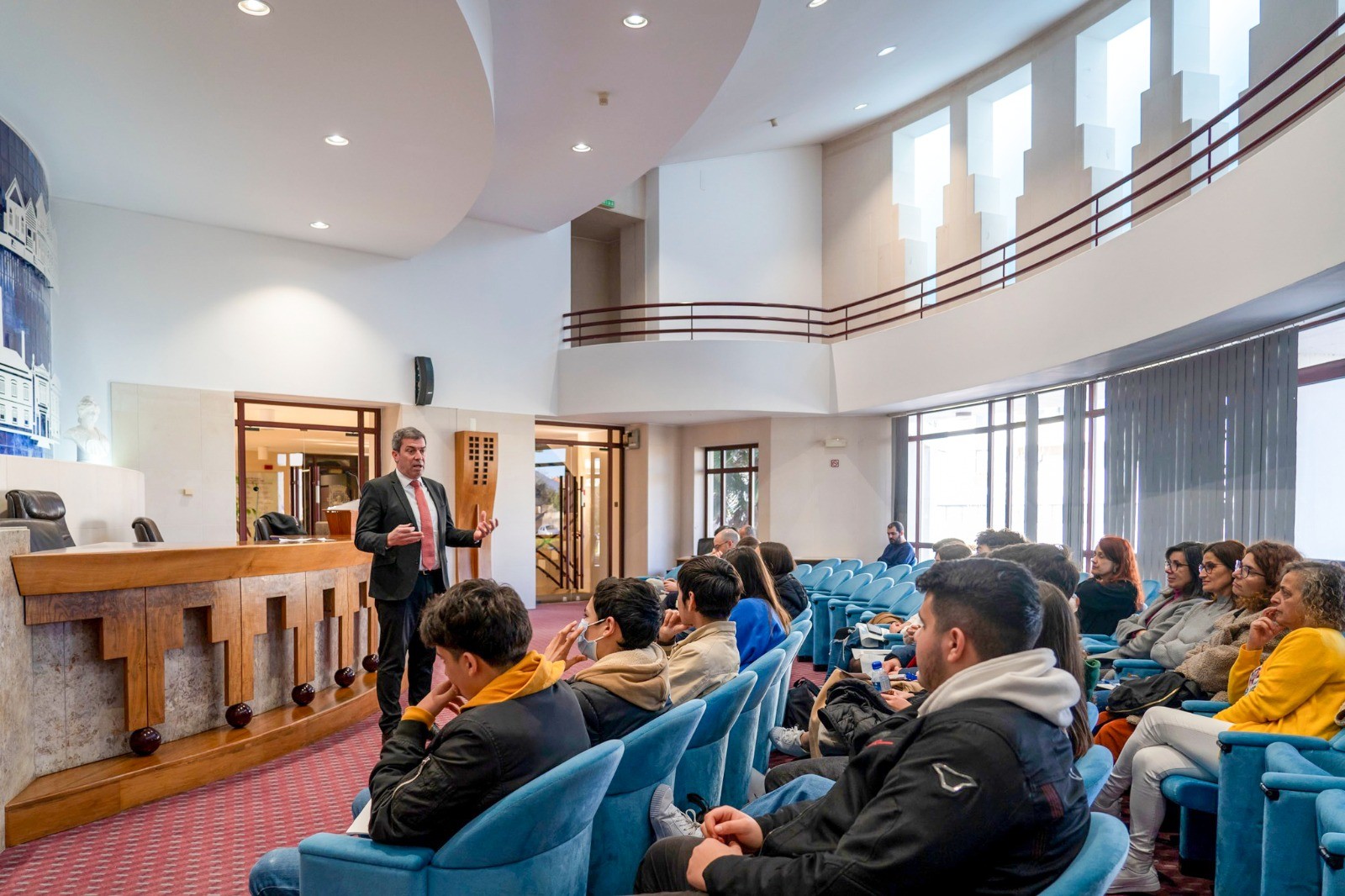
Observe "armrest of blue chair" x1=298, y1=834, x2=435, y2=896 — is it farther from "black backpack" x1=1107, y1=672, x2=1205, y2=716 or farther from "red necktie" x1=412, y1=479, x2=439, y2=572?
"black backpack" x1=1107, y1=672, x2=1205, y2=716

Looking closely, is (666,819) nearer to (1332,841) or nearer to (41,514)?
(1332,841)

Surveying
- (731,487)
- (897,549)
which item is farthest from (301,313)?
(897,549)

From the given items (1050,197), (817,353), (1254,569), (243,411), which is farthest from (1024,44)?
(243,411)

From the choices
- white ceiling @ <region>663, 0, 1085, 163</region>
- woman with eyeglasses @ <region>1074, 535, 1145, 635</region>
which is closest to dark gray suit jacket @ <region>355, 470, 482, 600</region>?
woman with eyeglasses @ <region>1074, 535, 1145, 635</region>

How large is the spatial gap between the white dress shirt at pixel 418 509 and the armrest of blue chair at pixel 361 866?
2234 millimetres

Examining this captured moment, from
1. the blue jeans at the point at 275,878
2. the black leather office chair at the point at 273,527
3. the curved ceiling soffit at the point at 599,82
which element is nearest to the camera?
the blue jeans at the point at 275,878

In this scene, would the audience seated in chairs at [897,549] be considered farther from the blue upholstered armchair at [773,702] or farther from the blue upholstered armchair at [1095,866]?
the blue upholstered armchair at [1095,866]

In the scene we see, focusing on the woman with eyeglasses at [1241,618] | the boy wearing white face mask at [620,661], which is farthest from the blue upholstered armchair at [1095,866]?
the woman with eyeglasses at [1241,618]

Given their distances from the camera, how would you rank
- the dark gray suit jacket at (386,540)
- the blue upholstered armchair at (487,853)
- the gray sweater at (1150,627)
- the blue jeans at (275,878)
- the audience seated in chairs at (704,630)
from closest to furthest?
1. the blue upholstered armchair at (487,853)
2. the blue jeans at (275,878)
3. the audience seated in chairs at (704,630)
4. the dark gray suit jacket at (386,540)
5. the gray sweater at (1150,627)

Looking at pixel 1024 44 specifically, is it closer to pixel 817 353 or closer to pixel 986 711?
pixel 817 353

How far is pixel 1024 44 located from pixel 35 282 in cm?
1134

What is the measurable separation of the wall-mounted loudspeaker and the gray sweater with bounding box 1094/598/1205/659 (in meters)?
7.92

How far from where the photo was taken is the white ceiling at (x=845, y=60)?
346 inches

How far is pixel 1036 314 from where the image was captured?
7.95 metres
